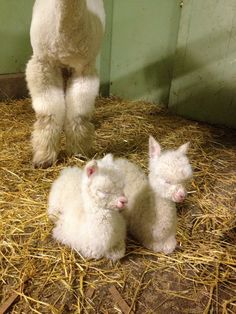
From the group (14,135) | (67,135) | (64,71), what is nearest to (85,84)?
(64,71)

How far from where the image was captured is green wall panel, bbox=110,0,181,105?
4602mm

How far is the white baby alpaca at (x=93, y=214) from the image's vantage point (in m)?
1.87

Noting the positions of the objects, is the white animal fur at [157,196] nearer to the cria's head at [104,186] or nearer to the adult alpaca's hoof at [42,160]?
the cria's head at [104,186]

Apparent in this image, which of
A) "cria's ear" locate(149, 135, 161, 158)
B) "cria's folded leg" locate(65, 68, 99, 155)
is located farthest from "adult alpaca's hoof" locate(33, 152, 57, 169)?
"cria's ear" locate(149, 135, 161, 158)

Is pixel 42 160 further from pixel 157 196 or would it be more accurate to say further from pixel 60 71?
pixel 157 196

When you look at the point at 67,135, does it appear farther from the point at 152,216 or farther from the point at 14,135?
the point at 152,216

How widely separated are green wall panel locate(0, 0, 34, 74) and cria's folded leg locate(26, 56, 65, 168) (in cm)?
210

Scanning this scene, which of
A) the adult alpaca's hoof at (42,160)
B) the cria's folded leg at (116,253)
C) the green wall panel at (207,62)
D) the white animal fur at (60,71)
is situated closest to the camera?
the cria's folded leg at (116,253)

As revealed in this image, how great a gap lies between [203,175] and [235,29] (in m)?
1.88

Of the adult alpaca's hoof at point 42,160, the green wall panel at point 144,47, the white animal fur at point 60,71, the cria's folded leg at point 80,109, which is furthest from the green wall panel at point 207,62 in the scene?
the adult alpaca's hoof at point 42,160

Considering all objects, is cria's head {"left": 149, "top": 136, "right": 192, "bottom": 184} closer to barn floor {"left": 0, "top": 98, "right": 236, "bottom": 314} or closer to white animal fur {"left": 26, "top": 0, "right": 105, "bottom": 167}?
barn floor {"left": 0, "top": 98, "right": 236, "bottom": 314}

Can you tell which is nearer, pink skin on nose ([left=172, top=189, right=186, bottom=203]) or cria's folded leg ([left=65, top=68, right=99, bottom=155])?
pink skin on nose ([left=172, top=189, right=186, bottom=203])

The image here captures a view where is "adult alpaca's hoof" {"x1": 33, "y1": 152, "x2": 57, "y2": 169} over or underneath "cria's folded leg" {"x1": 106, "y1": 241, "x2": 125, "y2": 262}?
underneath

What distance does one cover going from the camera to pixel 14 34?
188 inches
